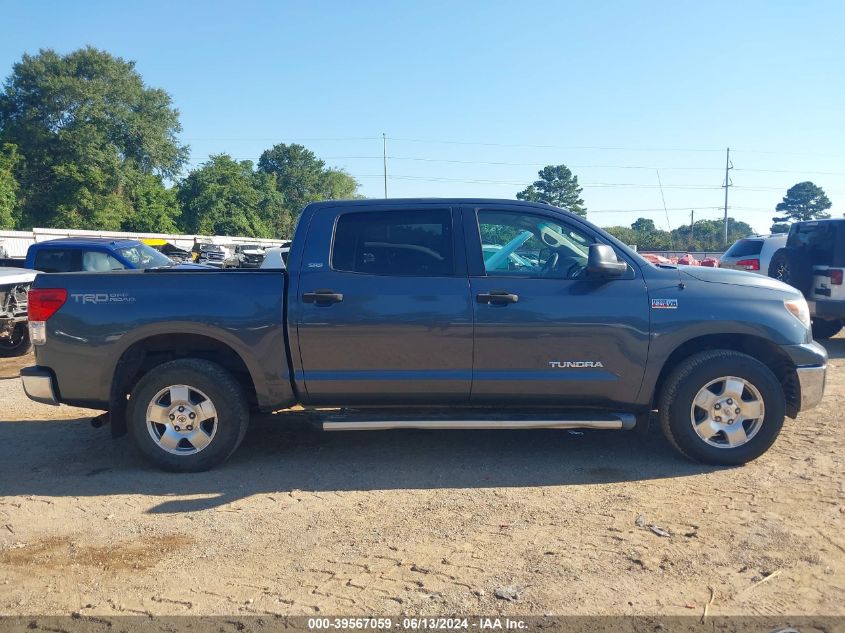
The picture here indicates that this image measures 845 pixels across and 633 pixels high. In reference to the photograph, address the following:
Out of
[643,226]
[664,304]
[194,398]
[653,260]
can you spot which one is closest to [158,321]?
[194,398]

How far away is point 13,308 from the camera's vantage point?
994 centimetres

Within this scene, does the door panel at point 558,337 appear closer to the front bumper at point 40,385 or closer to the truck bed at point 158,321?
the truck bed at point 158,321

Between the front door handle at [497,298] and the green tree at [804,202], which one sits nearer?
the front door handle at [497,298]

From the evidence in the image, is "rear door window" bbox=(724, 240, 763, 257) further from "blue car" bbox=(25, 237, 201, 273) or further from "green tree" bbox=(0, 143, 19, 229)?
"green tree" bbox=(0, 143, 19, 229)

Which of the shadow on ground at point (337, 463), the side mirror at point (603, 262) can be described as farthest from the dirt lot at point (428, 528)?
the side mirror at point (603, 262)

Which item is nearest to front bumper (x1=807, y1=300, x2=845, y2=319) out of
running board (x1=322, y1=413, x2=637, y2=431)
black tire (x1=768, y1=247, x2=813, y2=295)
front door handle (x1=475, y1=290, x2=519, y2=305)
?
black tire (x1=768, y1=247, x2=813, y2=295)

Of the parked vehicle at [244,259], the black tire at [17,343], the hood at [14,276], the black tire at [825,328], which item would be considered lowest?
the black tire at [17,343]

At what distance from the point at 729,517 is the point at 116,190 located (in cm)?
5068

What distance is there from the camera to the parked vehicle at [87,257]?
42.2 ft

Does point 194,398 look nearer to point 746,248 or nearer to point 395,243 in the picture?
point 395,243

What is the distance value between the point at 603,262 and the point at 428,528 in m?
2.12

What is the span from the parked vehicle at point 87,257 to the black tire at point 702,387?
10566 millimetres

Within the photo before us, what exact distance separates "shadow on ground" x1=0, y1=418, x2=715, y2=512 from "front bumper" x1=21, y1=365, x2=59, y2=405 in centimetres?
58

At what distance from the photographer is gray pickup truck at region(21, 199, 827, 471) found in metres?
4.87
